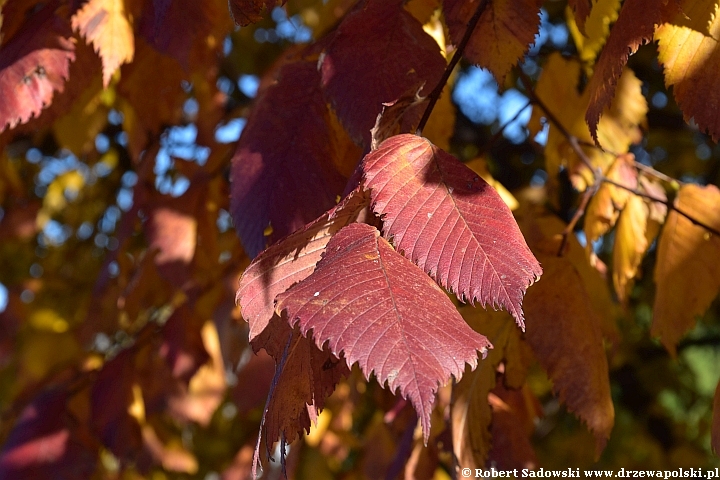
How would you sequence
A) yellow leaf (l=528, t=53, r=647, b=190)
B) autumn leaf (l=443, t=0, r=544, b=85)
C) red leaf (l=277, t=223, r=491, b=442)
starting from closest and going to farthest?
red leaf (l=277, t=223, r=491, b=442), autumn leaf (l=443, t=0, r=544, b=85), yellow leaf (l=528, t=53, r=647, b=190)

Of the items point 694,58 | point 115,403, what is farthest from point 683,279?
point 115,403

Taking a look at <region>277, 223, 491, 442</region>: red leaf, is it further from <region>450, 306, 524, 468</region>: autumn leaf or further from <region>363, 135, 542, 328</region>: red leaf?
<region>450, 306, 524, 468</region>: autumn leaf

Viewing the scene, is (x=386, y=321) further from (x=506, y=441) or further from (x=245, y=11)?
(x=506, y=441)

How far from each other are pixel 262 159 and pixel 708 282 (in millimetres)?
547

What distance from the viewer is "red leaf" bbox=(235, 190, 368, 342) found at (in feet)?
1.63

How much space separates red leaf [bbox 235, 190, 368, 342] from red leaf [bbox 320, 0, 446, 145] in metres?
0.14

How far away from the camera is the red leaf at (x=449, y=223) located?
0.48 metres

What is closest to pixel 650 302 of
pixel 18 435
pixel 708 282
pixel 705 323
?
pixel 705 323

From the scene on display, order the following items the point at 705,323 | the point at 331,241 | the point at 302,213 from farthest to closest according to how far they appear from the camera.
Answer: the point at 705,323 → the point at 302,213 → the point at 331,241

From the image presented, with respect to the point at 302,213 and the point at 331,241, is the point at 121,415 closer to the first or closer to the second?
the point at 302,213

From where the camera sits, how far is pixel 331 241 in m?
0.48

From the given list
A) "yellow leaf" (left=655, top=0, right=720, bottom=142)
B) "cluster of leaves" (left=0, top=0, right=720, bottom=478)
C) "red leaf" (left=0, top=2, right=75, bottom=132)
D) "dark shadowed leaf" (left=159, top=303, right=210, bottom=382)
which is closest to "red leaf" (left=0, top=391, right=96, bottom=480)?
"cluster of leaves" (left=0, top=0, right=720, bottom=478)

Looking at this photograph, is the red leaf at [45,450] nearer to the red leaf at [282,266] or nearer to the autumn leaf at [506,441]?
the autumn leaf at [506,441]

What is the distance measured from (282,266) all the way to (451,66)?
22 cm
